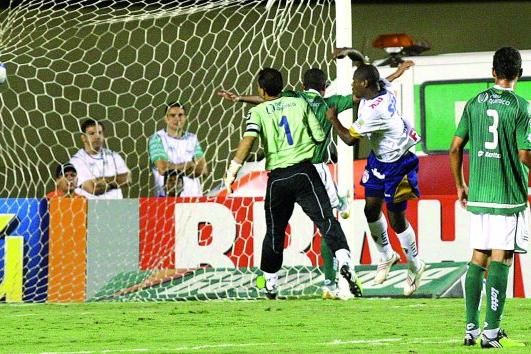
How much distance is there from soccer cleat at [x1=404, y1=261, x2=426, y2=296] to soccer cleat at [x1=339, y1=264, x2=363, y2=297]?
442mm

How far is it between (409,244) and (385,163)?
77cm

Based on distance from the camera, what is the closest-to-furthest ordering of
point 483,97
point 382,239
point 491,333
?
point 491,333 → point 483,97 → point 382,239

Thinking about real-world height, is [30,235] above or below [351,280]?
above

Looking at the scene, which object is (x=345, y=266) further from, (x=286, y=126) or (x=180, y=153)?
(x=180, y=153)

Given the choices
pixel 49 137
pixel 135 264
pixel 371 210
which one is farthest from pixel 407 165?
pixel 49 137

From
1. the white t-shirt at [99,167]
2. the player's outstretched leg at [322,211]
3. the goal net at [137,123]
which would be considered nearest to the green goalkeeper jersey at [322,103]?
the player's outstretched leg at [322,211]

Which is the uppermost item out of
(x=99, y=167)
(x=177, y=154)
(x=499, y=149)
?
(x=177, y=154)

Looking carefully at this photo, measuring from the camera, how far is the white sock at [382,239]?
547 inches

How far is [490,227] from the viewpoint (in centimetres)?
902

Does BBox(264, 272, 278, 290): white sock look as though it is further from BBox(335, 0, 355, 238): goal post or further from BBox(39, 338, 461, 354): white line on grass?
BBox(39, 338, 461, 354): white line on grass

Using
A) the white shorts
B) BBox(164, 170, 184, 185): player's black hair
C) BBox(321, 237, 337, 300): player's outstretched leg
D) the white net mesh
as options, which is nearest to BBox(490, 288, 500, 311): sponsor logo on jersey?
the white shorts

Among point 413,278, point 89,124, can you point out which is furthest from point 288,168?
point 89,124

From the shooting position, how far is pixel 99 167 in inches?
644

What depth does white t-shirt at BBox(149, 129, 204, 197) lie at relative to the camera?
1600 cm
